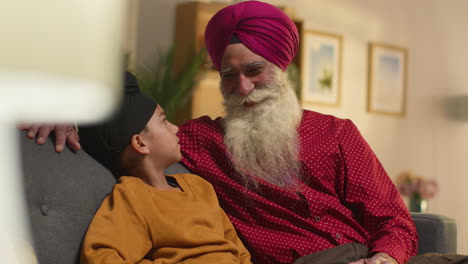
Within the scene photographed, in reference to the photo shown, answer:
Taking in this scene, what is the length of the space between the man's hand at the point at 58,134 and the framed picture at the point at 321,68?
4.69 meters

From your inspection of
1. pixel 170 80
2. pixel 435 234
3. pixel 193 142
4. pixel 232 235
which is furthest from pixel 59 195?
pixel 170 80

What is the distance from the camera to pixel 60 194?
1962 millimetres

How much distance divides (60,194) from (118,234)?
264 mm

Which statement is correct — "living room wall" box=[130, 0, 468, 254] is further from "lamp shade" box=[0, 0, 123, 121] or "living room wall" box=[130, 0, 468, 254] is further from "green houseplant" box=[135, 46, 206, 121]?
"lamp shade" box=[0, 0, 123, 121]

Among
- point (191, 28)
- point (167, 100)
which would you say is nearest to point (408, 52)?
point (191, 28)

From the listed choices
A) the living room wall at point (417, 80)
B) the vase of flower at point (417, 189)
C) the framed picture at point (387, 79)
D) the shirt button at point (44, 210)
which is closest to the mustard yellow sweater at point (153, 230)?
the shirt button at point (44, 210)

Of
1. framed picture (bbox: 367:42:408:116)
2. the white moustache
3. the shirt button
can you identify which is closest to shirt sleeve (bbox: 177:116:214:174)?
the white moustache

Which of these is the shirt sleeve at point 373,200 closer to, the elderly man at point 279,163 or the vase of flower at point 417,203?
the elderly man at point 279,163

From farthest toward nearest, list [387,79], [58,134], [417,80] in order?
[417,80]
[387,79]
[58,134]

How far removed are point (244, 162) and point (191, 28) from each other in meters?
3.32

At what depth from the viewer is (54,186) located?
1956 mm

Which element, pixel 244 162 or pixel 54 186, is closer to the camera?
pixel 54 186

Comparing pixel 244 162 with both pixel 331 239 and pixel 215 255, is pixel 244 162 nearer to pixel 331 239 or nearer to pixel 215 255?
pixel 331 239

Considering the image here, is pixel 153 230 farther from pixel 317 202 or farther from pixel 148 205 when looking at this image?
pixel 317 202
